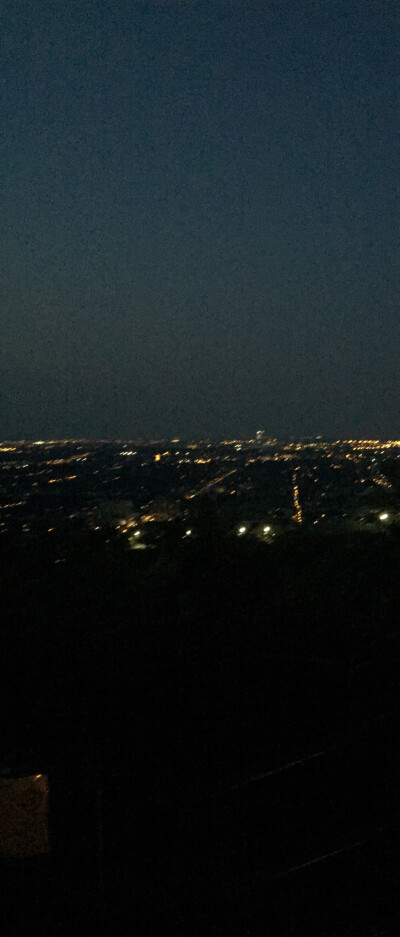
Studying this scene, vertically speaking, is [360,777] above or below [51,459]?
above

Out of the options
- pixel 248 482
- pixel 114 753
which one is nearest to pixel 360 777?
pixel 114 753

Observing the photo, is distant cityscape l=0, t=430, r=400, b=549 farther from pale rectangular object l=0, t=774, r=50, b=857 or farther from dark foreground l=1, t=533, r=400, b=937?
pale rectangular object l=0, t=774, r=50, b=857

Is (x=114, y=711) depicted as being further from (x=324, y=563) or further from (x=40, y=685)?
(x=324, y=563)

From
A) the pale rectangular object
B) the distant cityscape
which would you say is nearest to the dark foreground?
the pale rectangular object

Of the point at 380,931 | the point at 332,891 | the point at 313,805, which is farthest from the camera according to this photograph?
the point at 313,805

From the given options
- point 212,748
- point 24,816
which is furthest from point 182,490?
point 24,816

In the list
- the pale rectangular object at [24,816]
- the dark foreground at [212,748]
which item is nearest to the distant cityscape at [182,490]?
the dark foreground at [212,748]
